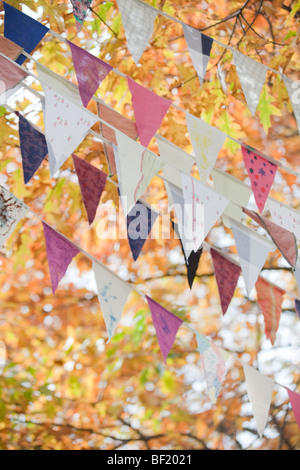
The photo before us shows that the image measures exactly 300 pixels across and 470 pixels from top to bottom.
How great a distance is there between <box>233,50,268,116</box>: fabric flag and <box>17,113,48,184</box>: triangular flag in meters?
0.70

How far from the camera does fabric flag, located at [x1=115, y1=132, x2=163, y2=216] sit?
1.31 metres

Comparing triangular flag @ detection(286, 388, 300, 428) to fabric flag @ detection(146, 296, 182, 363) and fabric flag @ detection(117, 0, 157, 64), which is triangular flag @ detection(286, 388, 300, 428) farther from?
fabric flag @ detection(117, 0, 157, 64)

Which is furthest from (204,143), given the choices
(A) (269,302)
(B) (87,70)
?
(A) (269,302)

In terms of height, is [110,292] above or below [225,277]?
below

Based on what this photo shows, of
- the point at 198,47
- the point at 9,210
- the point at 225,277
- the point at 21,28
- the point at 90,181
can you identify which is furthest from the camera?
the point at 225,277

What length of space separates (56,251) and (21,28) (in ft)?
2.41

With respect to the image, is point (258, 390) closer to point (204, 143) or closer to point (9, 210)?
point (204, 143)

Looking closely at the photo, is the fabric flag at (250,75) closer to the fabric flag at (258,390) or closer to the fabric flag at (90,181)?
the fabric flag at (90,181)

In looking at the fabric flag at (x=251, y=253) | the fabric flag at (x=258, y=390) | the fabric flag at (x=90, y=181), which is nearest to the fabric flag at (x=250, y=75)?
the fabric flag at (x=251, y=253)

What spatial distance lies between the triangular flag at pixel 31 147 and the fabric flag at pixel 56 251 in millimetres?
208

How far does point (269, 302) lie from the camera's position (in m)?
1.94

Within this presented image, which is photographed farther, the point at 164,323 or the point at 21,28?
the point at 164,323

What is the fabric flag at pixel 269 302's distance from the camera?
193 centimetres

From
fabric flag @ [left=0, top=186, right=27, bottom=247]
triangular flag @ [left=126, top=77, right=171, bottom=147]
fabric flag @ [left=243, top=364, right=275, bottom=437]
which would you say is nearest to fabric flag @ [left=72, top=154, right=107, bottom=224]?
fabric flag @ [left=0, top=186, right=27, bottom=247]
